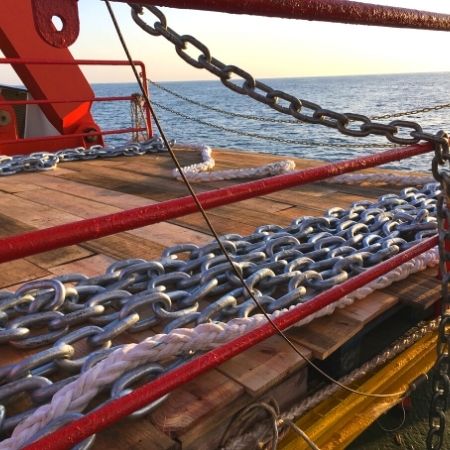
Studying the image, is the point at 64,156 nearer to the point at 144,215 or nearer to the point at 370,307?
the point at 370,307

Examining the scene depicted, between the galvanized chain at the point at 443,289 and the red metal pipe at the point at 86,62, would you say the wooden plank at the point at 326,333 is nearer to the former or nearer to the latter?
the galvanized chain at the point at 443,289

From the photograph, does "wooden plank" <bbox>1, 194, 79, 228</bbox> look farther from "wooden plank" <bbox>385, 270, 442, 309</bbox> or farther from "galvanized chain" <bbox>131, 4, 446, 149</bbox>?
"galvanized chain" <bbox>131, 4, 446, 149</bbox>

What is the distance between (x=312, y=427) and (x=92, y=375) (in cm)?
94

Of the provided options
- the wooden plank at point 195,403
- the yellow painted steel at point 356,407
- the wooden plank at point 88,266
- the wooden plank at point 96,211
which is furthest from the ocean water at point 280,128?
the wooden plank at point 195,403

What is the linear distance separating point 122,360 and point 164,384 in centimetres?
39

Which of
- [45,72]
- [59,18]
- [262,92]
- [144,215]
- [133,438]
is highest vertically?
[45,72]

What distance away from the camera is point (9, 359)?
2053mm

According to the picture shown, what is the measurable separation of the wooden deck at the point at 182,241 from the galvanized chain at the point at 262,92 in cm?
95

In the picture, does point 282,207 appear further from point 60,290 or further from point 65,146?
point 65,146

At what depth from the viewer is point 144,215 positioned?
1.25 m

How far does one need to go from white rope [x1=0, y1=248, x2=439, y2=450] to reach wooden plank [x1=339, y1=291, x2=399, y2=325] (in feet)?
0.69

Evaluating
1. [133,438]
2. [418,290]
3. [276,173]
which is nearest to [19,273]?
[133,438]

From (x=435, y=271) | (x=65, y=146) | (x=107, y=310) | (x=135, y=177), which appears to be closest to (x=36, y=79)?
(x=65, y=146)

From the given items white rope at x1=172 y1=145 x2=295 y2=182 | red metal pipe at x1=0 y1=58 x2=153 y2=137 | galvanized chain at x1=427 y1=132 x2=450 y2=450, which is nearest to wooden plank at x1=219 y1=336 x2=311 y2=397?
galvanized chain at x1=427 y1=132 x2=450 y2=450
